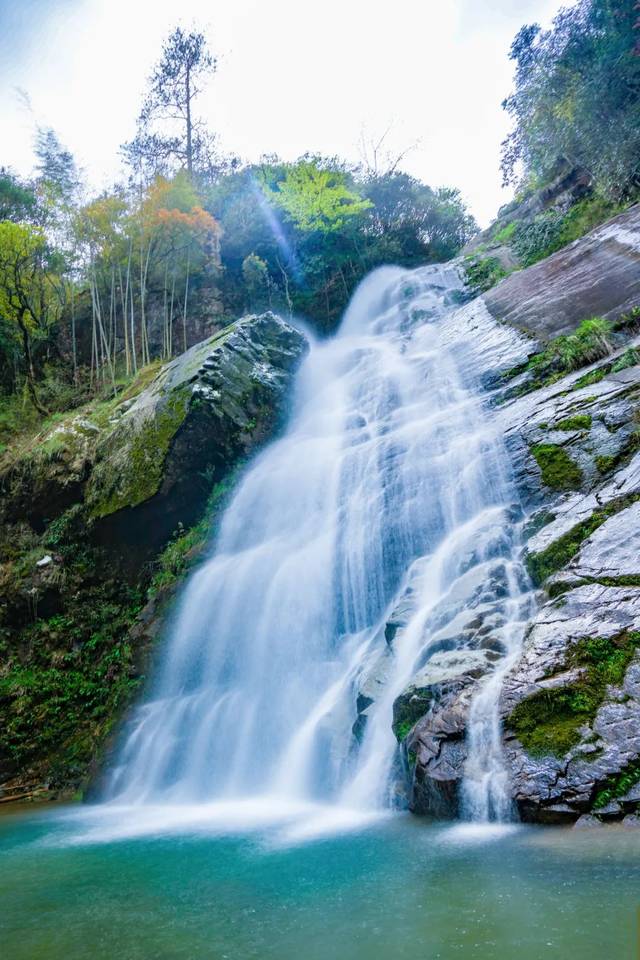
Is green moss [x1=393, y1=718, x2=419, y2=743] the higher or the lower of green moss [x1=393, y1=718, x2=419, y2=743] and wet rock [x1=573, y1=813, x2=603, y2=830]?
the higher

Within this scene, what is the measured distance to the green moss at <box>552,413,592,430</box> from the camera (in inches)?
306

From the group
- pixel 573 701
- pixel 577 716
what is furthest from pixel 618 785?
pixel 573 701

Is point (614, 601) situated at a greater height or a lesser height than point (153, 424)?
lesser

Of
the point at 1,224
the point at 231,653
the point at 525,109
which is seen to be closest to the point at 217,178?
the point at 1,224

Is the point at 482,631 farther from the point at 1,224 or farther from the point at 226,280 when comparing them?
the point at 226,280

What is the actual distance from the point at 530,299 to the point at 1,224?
15.3m

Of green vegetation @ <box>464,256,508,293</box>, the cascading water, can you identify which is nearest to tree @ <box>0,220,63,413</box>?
the cascading water

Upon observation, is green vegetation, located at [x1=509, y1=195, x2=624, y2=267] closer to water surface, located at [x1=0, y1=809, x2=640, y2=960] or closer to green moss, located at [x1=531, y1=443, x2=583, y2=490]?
green moss, located at [x1=531, y1=443, x2=583, y2=490]

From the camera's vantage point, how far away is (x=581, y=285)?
1130cm

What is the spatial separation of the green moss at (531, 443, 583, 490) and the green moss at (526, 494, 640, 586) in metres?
0.98

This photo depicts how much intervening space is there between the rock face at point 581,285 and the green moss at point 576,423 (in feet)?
9.90

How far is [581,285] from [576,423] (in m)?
4.88

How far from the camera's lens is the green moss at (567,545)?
611cm

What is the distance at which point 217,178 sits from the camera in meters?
26.5
